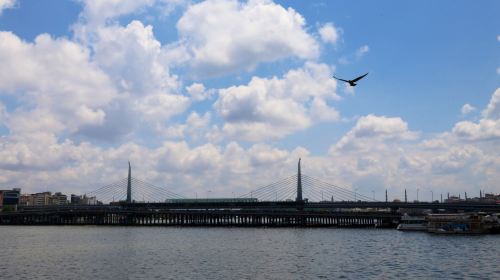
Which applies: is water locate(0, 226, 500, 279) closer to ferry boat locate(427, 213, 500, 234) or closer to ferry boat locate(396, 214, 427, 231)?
ferry boat locate(427, 213, 500, 234)

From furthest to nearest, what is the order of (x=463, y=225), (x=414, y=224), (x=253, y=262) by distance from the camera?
(x=414, y=224) < (x=463, y=225) < (x=253, y=262)

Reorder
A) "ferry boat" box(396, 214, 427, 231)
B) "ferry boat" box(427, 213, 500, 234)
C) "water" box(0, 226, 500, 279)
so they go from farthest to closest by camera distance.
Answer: "ferry boat" box(396, 214, 427, 231) → "ferry boat" box(427, 213, 500, 234) → "water" box(0, 226, 500, 279)

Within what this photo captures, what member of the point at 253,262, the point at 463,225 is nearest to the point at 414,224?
the point at 463,225

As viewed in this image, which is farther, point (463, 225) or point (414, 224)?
point (414, 224)

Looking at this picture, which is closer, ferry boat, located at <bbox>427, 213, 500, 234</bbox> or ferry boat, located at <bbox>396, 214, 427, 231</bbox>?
ferry boat, located at <bbox>427, 213, 500, 234</bbox>

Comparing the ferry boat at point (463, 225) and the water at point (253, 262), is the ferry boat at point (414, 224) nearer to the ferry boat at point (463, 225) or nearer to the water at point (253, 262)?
the ferry boat at point (463, 225)

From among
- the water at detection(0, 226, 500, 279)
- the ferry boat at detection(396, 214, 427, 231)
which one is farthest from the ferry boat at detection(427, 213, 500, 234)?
the water at detection(0, 226, 500, 279)

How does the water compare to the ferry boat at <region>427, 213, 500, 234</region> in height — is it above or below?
below

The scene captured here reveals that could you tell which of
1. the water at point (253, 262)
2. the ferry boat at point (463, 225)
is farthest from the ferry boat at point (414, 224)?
the water at point (253, 262)

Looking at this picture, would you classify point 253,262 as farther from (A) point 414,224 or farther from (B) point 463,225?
(A) point 414,224

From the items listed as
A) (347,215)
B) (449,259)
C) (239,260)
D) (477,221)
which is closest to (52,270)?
(239,260)

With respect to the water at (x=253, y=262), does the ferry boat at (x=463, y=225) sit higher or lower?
higher

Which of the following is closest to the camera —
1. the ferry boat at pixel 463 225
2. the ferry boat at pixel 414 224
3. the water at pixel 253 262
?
the water at pixel 253 262

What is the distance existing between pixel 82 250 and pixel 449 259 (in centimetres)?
5668
